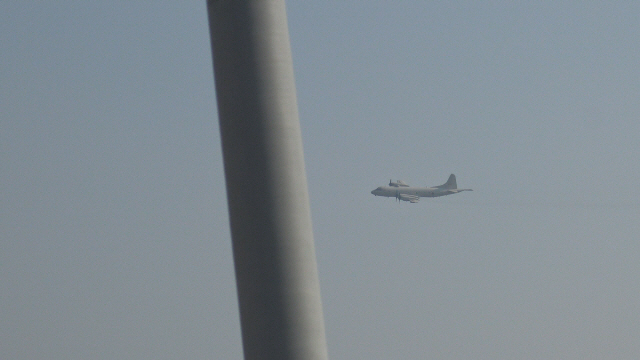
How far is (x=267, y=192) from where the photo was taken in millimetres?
8977

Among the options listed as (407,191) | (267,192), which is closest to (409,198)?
(407,191)

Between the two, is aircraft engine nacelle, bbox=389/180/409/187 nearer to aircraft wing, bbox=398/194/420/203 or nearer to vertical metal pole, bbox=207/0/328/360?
aircraft wing, bbox=398/194/420/203

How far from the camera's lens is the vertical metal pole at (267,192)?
8844mm

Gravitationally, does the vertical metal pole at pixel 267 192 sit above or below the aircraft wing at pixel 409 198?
below

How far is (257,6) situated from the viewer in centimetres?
927

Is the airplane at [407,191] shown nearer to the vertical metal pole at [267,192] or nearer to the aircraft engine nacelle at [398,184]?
the aircraft engine nacelle at [398,184]

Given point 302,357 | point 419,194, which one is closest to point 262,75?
point 302,357

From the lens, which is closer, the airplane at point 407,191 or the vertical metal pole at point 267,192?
the vertical metal pole at point 267,192

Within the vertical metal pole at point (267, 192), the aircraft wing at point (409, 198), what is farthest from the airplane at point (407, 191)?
the vertical metal pole at point (267, 192)

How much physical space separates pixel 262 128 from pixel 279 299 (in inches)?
74.0

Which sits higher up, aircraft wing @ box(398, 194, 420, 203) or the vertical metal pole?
aircraft wing @ box(398, 194, 420, 203)

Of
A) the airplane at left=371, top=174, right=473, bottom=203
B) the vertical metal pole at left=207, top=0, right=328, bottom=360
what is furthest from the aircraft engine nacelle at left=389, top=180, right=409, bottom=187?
the vertical metal pole at left=207, top=0, right=328, bottom=360

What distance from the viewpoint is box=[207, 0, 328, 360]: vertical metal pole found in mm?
8844

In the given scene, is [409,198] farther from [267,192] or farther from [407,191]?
[267,192]
